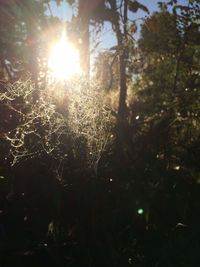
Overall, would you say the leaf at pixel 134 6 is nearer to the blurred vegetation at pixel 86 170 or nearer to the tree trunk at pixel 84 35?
the blurred vegetation at pixel 86 170

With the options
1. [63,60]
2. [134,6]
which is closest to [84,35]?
[63,60]

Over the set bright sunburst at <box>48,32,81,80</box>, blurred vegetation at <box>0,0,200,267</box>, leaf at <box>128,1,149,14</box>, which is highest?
leaf at <box>128,1,149,14</box>

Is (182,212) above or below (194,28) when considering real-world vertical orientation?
below

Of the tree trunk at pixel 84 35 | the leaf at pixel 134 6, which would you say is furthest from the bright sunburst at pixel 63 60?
the leaf at pixel 134 6

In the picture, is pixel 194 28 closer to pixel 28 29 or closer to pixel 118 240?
pixel 28 29

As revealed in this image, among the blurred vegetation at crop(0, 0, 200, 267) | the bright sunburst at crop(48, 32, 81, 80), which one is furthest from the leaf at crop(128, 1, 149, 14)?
the bright sunburst at crop(48, 32, 81, 80)

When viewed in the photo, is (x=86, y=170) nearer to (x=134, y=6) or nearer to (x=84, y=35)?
(x=134, y=6)

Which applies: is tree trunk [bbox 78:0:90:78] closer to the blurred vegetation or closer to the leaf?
the blurred vegetation

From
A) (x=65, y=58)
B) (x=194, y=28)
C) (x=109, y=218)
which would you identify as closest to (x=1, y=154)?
(x=109, y=218)
